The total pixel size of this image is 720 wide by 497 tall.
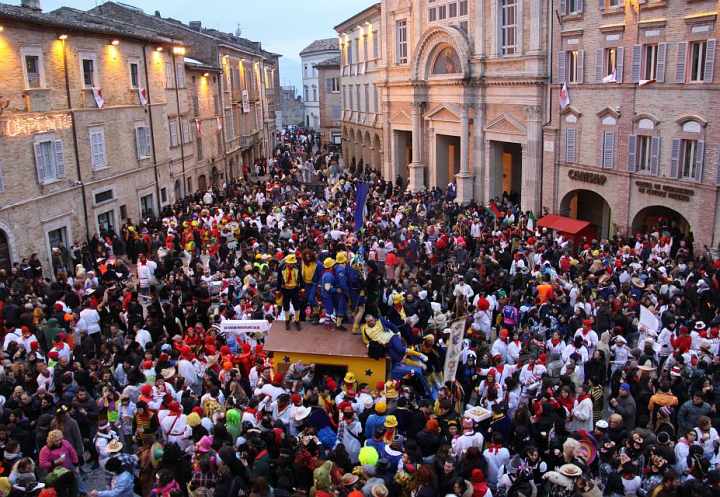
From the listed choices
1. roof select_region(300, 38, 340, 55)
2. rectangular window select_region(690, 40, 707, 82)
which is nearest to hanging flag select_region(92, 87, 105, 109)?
rectangular window select_region(690, 40, 707, 82)

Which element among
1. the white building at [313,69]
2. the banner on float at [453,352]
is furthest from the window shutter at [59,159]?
the white building at [313,69]

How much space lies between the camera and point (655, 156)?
22625 millimetres

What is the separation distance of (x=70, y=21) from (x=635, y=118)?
842 inches

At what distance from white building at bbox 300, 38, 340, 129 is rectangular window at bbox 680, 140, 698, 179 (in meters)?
59.7

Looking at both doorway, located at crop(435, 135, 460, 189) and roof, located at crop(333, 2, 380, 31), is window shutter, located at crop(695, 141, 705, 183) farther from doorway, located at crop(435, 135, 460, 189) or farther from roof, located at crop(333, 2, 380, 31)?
roof, located at crop(333, 2, 380, 31)

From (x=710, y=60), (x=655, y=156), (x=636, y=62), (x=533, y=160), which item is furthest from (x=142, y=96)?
(x=710, y=60)

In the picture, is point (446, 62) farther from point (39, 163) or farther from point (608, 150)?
point (39, 163)

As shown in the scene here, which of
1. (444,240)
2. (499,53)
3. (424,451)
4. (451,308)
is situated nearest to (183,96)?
(499,53)

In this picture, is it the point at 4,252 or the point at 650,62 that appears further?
the point at 650,62

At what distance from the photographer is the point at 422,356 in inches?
495

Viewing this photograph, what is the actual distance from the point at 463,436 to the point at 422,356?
336cm

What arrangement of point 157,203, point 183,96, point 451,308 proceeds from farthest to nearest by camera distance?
point 183,96, point 157,203, point 451,308

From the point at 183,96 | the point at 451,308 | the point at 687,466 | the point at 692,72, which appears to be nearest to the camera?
the point at 687,466

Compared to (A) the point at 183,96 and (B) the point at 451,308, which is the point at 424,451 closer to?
(B) the point at 451,308
